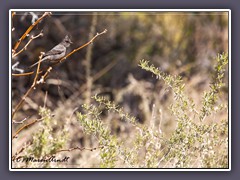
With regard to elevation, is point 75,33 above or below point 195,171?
above

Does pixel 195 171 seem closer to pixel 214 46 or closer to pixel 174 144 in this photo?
pixel 174 144

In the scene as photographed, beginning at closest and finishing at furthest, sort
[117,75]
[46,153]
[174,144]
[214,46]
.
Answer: [46,153] → [174,144] → [214,46] → [117,75]

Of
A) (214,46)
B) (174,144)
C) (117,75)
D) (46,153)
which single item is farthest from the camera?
(117,75)

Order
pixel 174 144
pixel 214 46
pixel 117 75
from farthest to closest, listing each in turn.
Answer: pixel 117 75
pixel 214 46
pixel 174 144

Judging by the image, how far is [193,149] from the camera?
2814 mm

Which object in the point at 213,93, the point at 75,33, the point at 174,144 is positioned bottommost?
the point at 174,144

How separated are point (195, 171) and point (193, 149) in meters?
0.13

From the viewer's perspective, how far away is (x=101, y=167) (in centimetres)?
271

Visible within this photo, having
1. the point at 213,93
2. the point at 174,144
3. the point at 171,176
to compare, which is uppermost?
the point at 213,93
